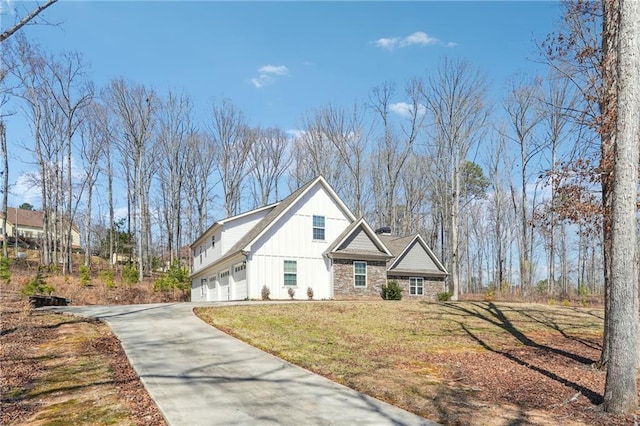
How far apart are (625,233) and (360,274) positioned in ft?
60.1

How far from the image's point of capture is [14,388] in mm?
6566

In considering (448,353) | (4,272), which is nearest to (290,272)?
(448,353)

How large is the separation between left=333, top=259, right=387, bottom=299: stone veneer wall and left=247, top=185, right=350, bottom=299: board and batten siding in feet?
1.49

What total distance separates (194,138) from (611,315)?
38.9m

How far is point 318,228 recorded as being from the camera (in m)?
24.3

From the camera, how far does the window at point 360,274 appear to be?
24.4 meters

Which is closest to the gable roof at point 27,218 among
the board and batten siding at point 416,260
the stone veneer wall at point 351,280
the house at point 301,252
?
the house at point 301,252

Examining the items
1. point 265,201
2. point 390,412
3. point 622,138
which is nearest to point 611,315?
point 622,138

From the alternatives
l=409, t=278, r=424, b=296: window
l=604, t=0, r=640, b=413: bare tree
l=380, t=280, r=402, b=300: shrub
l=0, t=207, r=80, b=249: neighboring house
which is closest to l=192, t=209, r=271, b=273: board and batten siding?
l=380, t=280, r=402, b=300: shrub

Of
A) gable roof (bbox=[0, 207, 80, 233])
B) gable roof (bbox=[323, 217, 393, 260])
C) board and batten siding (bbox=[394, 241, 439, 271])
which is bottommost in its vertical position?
board and batten siding (bbox=[394, 241, 439, 271])

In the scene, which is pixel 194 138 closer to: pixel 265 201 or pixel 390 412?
pixel 265 201

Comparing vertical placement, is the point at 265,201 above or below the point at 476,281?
above

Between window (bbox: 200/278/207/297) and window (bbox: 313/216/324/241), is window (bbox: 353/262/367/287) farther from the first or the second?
window (bbox: 200/278/207/297)

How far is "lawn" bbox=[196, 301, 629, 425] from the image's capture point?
653cm
